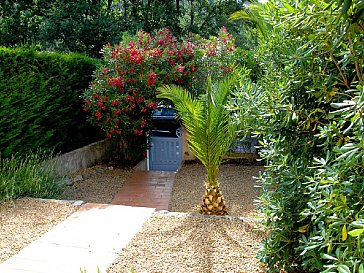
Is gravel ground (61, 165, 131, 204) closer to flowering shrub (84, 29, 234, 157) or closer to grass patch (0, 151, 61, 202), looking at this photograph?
grass patch (0, 151, 61, 202)

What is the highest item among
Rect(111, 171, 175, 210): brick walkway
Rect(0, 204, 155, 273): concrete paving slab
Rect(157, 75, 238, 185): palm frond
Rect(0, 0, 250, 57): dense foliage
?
Rect(0, 0, 250, 57): dense foliage

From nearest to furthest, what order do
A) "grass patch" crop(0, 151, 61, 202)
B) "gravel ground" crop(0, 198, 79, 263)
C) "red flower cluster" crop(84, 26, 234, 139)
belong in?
"gravel ground" crop(0, 198, 79, 263) → "grass patch" crop(0, 151, 61, 202) → "red flower cluster" crop(84, 26, 234, 139)

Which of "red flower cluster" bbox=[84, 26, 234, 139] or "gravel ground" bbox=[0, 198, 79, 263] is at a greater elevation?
"red flower cluster" bbox=[84, 26, 234, 139]

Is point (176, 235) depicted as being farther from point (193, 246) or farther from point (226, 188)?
point (226, 188)

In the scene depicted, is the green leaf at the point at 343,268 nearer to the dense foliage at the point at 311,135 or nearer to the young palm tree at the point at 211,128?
the dense foliage at the point at 311,135

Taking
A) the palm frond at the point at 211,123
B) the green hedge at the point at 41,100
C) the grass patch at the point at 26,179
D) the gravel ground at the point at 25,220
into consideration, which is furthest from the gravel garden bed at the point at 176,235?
the green hedge at the point at 41,100

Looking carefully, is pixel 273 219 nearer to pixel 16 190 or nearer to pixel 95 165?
pixel 16 190

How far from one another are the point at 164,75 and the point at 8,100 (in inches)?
123

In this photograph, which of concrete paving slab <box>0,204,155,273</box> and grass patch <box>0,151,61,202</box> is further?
grass patch <box>0,151,61,202</box>

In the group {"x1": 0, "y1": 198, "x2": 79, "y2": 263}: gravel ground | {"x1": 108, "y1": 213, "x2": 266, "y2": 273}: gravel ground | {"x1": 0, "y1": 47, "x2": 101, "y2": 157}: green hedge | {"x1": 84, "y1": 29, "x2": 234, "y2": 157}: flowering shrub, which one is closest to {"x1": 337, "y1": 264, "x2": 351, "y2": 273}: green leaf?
{"x1": 108, "y1": 213, "x2": 266, "y2": 273}: gravel ground

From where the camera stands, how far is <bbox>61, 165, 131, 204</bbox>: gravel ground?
20.7 ft

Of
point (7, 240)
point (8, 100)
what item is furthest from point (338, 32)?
point (8, 100)

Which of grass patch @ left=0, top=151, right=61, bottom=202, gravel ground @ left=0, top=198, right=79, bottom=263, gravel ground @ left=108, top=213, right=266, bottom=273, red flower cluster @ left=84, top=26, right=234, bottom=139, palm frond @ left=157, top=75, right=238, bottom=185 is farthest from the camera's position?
red flower cluster @ left=84, top=26, right=234, bottom=139

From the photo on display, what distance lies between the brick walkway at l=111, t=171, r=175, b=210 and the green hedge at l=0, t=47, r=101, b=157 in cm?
175
